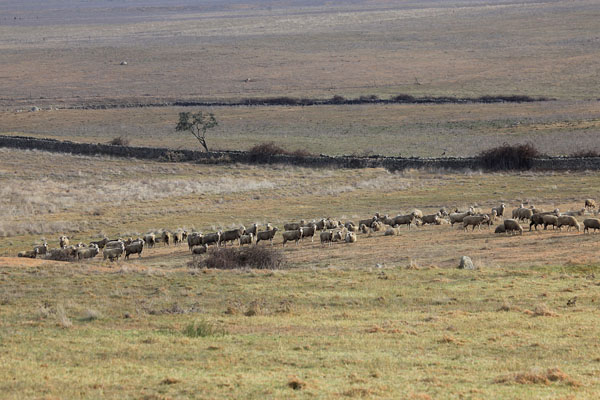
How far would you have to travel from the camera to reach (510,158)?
5644 cm

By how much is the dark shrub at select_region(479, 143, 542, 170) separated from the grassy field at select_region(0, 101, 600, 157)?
4.79 m

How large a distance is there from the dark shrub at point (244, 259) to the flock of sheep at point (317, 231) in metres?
2.89

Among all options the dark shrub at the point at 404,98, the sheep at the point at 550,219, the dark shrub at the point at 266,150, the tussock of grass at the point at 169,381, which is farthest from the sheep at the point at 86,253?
the dark shrub at the point at 404,98

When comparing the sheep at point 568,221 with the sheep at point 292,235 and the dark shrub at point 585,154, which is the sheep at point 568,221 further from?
A: the dark shrub at point 585,154

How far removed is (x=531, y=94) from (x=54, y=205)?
6356 centimetres

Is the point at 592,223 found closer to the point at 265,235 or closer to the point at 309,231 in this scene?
the point at 309,231

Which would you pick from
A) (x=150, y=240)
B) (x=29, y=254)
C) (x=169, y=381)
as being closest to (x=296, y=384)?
(x=169, y=381)

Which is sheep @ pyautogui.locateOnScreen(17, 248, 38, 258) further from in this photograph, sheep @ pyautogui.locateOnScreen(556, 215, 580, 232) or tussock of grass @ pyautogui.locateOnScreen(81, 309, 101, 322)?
sheep @ pyautogui.locateOnScreen(556, 215, 580, 232)

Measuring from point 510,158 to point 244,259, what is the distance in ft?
111

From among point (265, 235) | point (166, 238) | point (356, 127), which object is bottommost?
point (166, 238)

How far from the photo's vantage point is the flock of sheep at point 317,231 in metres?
30.1

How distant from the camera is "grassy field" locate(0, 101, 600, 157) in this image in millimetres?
68812

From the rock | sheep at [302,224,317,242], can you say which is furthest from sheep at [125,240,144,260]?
the rock

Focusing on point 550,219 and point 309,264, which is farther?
point 550,219
